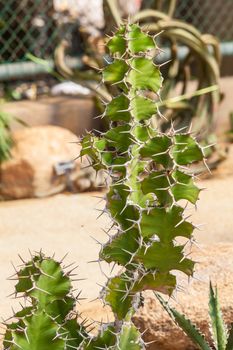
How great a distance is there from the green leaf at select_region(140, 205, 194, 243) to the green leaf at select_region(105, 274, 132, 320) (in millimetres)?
168

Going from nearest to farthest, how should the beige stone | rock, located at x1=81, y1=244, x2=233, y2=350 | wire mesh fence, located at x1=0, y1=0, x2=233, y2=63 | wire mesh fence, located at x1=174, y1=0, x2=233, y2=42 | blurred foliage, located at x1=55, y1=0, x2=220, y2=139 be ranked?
rock, located at x1=81, y1=244, x2=233, y2=350
the beige stone
blurred foliage, located at x1=55, y1=0, x2=220, y2=139
wire mesh fence, located at x1=0, y1=0, x2=233, y2=63
wire mesh fence, located at x1=174, y1=0, x2=233, y2=42

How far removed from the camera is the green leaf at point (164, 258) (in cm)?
212

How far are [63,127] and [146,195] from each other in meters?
4.63

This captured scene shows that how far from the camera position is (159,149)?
205 centimetres

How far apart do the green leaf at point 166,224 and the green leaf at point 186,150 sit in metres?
0.11

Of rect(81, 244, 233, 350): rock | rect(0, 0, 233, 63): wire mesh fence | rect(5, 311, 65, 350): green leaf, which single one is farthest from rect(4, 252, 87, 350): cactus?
rect(0, 0, 233, 63): wire mesh fence

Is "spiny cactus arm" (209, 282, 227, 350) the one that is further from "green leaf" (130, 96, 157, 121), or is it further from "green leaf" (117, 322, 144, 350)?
"green leaf" (130, 96, 157, 121)

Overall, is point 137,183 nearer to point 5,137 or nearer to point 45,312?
point 45,312

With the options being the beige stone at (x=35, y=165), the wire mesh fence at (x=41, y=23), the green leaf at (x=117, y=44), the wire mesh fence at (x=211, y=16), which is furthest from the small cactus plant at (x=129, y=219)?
the wire mesh fence at (x=211, y=16)

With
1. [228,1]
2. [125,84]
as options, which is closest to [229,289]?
[125,84]

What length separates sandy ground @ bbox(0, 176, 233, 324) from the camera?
4188 mm

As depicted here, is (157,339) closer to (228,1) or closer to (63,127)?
(63,127)

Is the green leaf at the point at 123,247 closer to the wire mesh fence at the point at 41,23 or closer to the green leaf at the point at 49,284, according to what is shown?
the green leaf at the point at 49,284

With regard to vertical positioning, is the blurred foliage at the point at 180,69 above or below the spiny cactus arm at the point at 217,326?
above
